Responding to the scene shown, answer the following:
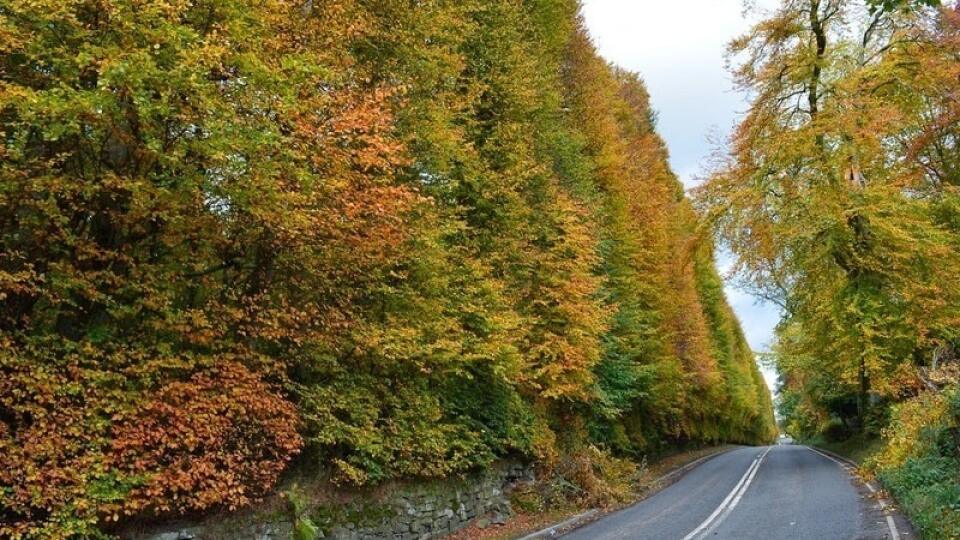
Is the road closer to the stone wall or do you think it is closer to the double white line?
the double white line

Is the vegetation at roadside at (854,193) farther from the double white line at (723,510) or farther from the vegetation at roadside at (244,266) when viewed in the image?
the vegetation at roadside at (244,266)

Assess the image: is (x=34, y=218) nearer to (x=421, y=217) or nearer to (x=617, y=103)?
(x=421, y=217)

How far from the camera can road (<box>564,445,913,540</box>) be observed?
10.1m

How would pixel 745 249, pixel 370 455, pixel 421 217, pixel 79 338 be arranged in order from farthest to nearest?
pixel 745 249 < pixel 421 217 < pixel 370 455 < pixel 79 338

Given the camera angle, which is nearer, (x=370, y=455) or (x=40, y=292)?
Answer: (x=40, y=292)

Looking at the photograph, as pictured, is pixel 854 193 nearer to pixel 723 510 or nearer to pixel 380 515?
pixel 723 510

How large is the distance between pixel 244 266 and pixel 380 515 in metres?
4.54

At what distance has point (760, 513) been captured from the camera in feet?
40.5

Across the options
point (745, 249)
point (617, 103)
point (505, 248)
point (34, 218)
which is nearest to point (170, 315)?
point (34, 218)

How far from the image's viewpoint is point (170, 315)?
7703 millimetres

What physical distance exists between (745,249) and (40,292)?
20.6 m

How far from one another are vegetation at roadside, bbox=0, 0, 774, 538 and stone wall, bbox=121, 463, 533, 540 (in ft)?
1.12

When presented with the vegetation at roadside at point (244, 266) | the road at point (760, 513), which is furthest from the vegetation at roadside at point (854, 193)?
the vegetation at roadside at point (244, 266)

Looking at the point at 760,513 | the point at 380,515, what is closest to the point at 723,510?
the point at 760,513
